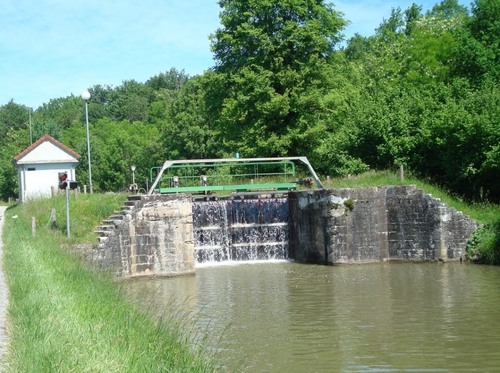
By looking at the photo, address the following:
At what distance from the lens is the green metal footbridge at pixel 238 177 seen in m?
25.8

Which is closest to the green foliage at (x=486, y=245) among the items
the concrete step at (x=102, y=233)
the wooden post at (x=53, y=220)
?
the concrete step at (x=102, y=233)

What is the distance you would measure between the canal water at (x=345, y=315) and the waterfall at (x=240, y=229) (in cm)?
256

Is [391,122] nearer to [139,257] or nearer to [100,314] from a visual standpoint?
[139,257]

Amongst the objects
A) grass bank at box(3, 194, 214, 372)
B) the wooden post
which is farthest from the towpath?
the wooden post

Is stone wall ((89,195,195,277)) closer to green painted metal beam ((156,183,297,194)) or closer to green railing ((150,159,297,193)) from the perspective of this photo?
green railing ((150,159,297,193))

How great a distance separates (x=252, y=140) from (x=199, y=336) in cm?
2256

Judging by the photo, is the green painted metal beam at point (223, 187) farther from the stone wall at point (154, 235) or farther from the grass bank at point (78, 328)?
the grass bank at point (78, 328)

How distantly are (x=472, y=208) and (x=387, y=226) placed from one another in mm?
3001

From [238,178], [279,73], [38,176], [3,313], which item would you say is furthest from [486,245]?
[38,176]

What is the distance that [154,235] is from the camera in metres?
23.6

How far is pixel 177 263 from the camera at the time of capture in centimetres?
2372

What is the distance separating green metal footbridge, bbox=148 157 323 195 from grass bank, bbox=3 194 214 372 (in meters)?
9.75

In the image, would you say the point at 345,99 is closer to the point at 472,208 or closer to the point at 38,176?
the point at 472,208

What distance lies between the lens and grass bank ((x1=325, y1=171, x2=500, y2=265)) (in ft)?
75.4
